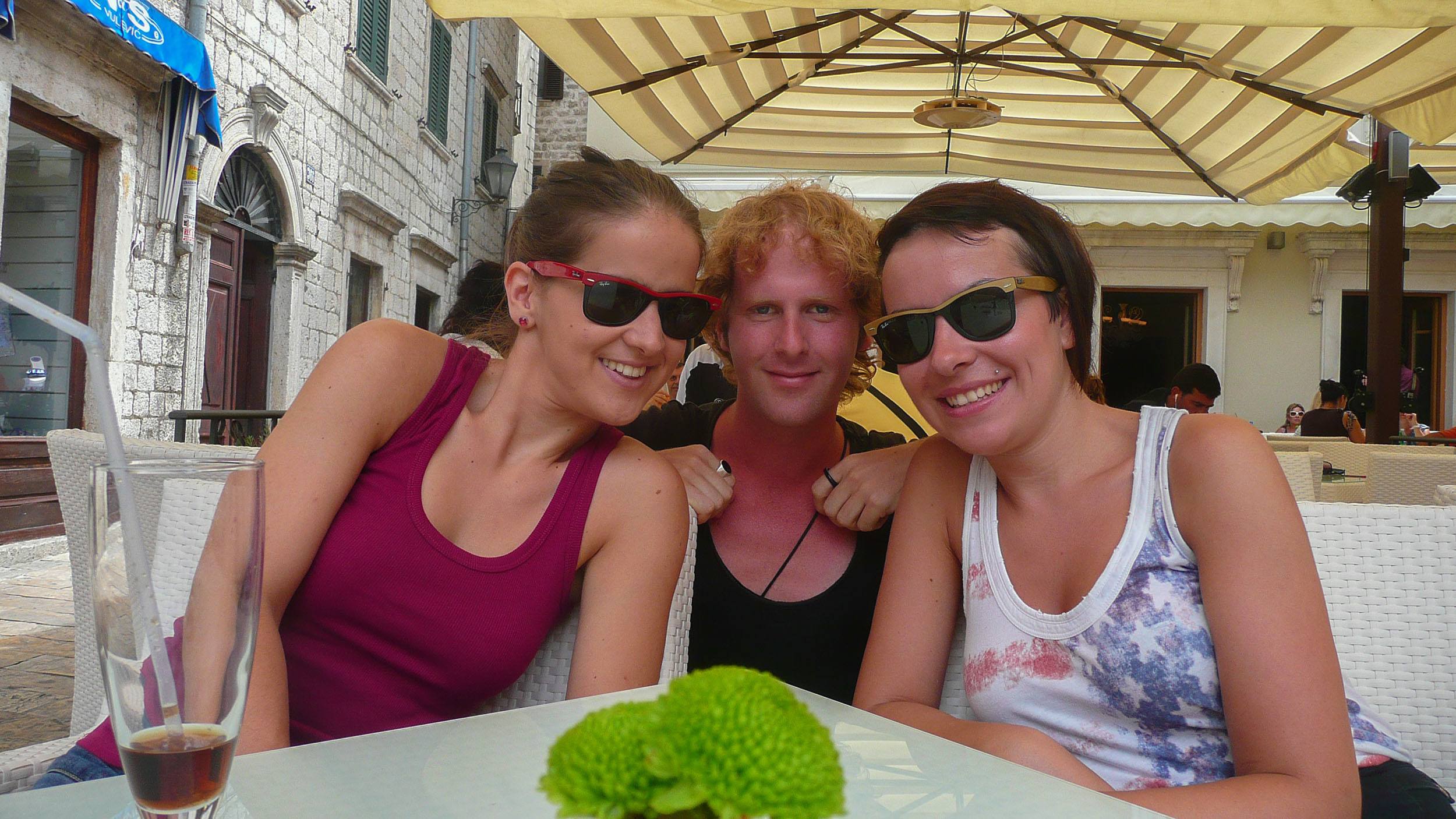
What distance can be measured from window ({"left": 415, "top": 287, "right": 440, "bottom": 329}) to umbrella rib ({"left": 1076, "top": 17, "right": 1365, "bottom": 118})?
1126 cm

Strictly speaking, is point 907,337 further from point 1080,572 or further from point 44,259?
point 44,259

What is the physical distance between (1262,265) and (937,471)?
12210mm

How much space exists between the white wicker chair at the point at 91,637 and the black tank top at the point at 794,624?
0.32 m

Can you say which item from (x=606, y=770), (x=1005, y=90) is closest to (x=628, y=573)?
(x=606, y=770)

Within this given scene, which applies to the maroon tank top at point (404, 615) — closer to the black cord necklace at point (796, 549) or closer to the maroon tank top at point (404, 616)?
the maroon tank top at point (404, 616)

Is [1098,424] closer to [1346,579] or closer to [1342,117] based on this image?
[1346,579]

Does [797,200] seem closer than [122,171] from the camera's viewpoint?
Yes

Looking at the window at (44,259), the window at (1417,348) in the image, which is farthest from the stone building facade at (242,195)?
the window at (1417,348)

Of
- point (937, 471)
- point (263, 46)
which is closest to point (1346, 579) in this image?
point (937, 471)

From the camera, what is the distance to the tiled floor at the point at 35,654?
10.7 feet

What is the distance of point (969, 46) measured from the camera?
4.77m

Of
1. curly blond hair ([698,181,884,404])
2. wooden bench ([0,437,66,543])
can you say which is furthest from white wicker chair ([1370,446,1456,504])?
wooden bench ([0,437,66,543])

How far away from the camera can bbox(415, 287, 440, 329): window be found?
1406 cm

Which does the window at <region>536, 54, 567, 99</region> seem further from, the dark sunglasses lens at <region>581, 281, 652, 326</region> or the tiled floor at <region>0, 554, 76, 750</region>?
the dark sunglasses lens at <region>581, 281, 652, 326</region>
